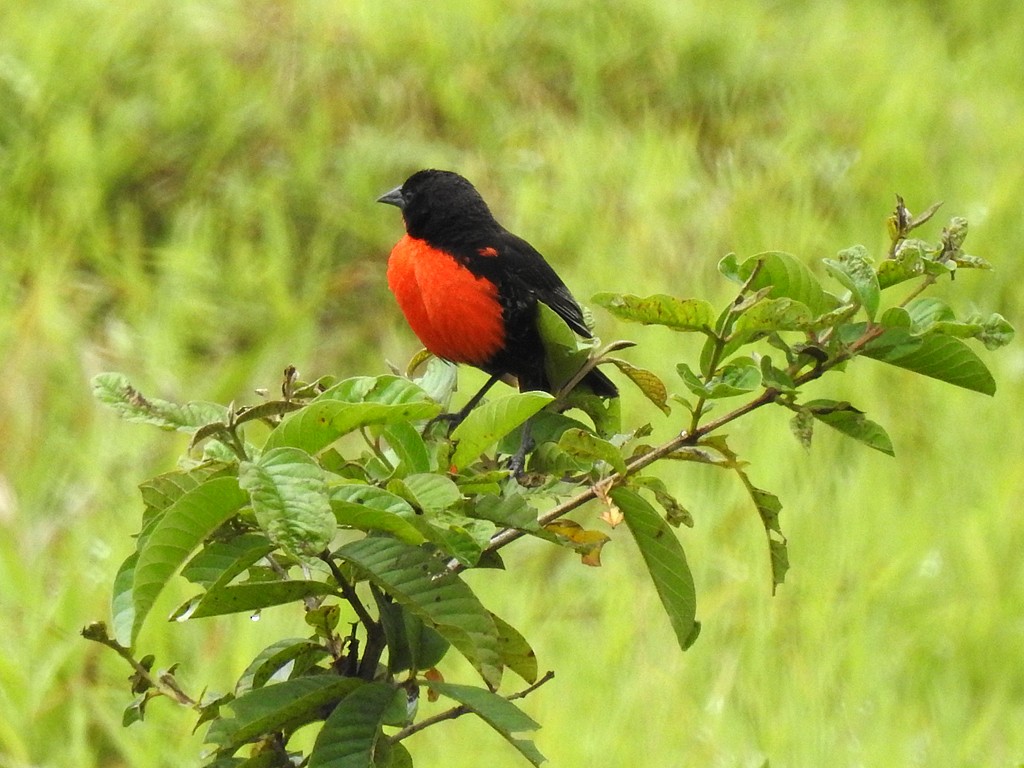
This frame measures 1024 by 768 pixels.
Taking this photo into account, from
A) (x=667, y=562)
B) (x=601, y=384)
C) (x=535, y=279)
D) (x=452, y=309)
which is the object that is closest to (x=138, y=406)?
(x=667, y=562)

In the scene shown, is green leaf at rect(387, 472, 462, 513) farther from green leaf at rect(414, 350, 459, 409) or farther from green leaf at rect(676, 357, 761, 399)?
green leaf at rect(414, 350, 459, 409)

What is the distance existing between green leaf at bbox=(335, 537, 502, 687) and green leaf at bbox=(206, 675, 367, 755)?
5.4 inches

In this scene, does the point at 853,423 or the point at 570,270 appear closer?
the point at 853,423

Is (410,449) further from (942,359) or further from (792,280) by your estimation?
(942,359)

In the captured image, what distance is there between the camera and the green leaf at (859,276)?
1218mm

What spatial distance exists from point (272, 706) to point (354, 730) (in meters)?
0.08

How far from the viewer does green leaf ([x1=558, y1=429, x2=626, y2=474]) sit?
48.5 inches

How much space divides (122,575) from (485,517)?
1.04 ft

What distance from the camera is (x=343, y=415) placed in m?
1.15

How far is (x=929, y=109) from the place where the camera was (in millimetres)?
6055

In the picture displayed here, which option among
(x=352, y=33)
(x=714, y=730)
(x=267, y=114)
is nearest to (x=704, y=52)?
(x=352, y=33)

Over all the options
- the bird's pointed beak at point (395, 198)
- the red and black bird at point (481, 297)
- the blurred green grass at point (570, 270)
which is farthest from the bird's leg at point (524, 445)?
the blurred green grass at point (570, 270)

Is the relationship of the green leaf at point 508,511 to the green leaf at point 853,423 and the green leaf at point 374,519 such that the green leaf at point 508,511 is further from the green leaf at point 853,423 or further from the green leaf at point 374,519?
the green leaf at point 853,423

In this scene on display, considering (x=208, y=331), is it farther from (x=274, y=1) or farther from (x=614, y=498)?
(x=614, y=498)
